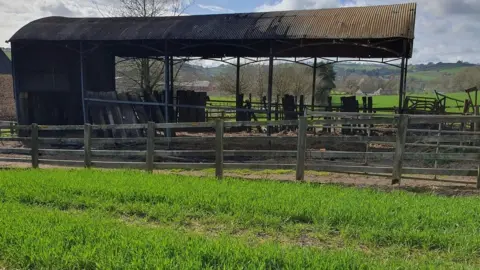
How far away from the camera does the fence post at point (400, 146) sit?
25.4 feet

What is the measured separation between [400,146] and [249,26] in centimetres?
911

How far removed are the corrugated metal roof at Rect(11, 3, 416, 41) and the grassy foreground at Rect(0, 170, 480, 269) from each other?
857cm

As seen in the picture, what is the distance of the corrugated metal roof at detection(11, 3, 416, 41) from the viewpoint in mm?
13554

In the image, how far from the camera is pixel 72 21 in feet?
62.8

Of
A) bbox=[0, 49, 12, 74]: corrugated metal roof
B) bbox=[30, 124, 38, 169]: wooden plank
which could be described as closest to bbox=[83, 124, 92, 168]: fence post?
bbox=[30, 124, 38, 169]: wooden plank

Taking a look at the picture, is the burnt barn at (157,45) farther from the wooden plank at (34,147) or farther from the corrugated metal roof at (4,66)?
the corrugated metal roof at (4,66)

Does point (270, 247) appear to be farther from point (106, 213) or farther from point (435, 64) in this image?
point (435, 64)

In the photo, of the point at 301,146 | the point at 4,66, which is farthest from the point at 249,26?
the point at 4,66

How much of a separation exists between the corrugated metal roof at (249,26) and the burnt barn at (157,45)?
4cm

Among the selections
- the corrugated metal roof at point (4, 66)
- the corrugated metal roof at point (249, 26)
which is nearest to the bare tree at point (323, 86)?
the corrugated metal roof at point (249, 26)

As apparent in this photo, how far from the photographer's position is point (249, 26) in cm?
1531

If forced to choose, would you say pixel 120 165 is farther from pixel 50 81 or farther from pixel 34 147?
pixel 50 81

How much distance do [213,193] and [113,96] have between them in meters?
13.4

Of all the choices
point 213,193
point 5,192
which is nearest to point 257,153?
point 213,193
